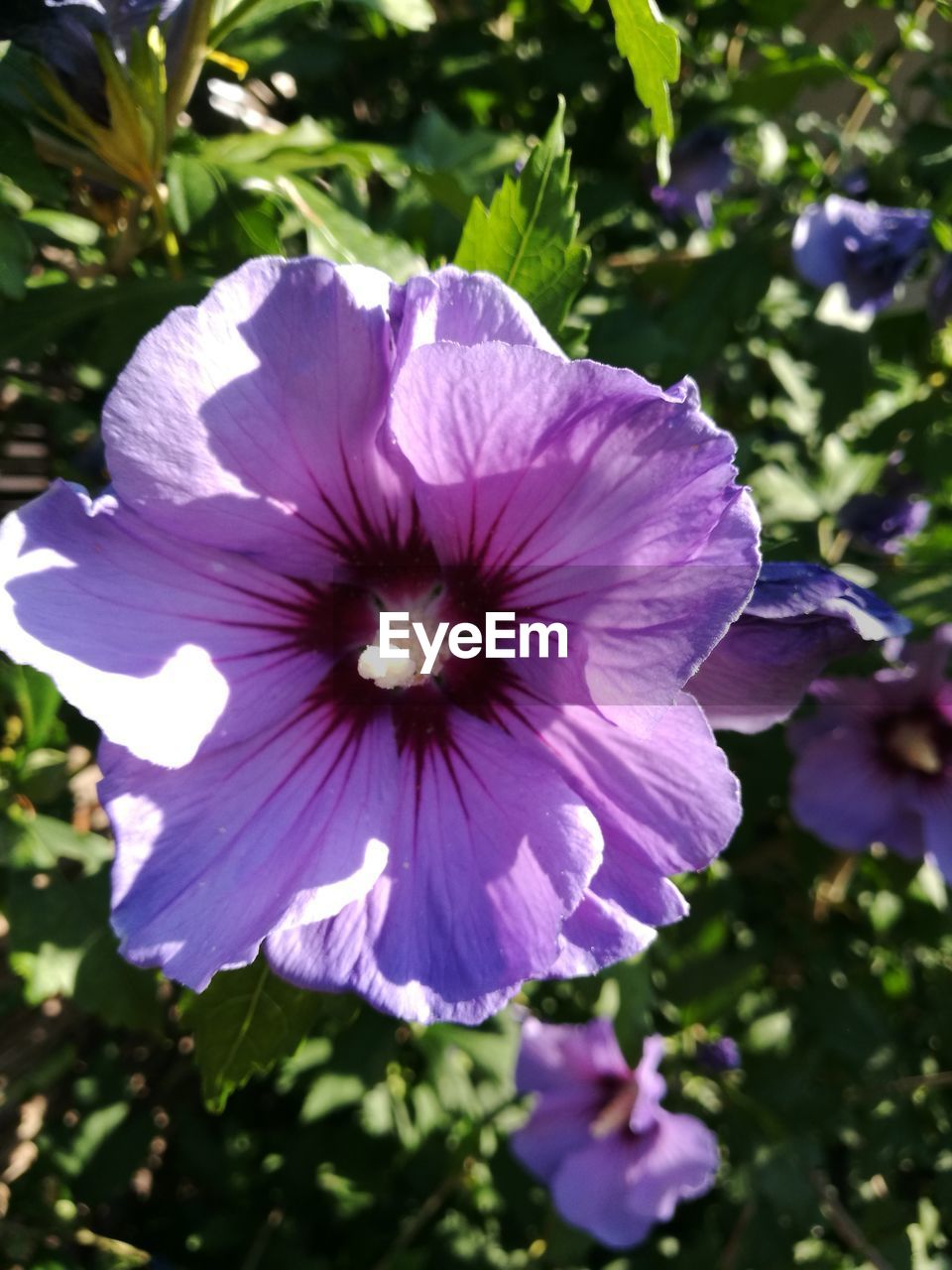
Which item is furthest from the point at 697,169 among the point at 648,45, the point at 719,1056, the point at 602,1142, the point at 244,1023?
the point at 602,1142

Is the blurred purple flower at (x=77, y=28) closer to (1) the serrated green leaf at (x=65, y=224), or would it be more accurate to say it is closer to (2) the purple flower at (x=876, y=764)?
(1) the serrated green leaf at (x=65, y=224)

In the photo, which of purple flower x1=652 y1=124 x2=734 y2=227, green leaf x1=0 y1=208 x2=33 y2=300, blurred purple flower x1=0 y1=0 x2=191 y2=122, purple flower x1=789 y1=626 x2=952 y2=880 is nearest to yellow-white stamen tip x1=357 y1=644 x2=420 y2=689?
green leaf x1=0 y1=208 x2=33 y2=300

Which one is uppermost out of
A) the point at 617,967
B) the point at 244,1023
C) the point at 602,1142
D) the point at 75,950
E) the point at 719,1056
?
the point at 244,1023

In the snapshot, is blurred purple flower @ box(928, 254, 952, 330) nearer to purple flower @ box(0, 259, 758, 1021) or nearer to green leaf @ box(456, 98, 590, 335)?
green leaf @ box(456, 98, 590, 335)

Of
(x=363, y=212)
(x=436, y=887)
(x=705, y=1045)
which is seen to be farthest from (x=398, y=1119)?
(x=363, y=212)

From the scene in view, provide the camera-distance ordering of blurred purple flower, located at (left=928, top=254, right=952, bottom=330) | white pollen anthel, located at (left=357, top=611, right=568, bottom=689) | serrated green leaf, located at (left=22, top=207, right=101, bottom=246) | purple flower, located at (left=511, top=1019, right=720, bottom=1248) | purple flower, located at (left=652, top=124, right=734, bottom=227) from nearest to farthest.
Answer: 1. white pollen anthel, located at (left=357, top=611, right=568, bottom=689)
2. serrated green leaf, located at (left=22, top=207, right=101, bottom=246)
3. blurred purple flower, located at (left=928, top=254, right=952, bottom=330)
4. purple flower, located at (left=511, top=1019, right=720, bottom=1248)
5. purple flower, located at (left=652, top=124, right=734, bottom=227)

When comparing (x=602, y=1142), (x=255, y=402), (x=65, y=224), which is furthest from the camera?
(x=602, y=1142)

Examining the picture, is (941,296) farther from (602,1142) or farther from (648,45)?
(602,1142)

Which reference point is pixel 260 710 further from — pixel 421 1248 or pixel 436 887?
pixel 421 1248
